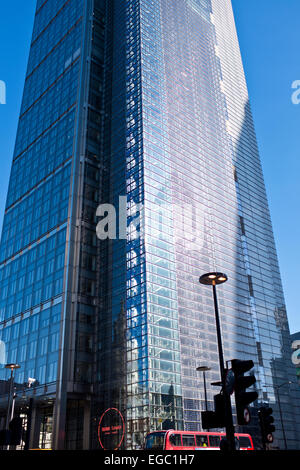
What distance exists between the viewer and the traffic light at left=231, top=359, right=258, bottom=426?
→ 8.11m

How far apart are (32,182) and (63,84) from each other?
732 inches

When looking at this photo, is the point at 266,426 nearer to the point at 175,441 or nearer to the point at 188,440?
the point at 175,441

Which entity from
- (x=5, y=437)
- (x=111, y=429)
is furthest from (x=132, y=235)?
(x=5, y=437)

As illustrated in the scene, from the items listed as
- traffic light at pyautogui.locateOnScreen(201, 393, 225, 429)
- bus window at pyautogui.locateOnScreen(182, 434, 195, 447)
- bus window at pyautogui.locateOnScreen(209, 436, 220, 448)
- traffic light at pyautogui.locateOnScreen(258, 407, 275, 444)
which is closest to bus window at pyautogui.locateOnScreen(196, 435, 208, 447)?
bus window at pyautogui.locateOnScreen(209, 436, 220, 448)

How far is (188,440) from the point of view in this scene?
24.1 meters

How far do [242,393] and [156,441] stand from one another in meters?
18.1

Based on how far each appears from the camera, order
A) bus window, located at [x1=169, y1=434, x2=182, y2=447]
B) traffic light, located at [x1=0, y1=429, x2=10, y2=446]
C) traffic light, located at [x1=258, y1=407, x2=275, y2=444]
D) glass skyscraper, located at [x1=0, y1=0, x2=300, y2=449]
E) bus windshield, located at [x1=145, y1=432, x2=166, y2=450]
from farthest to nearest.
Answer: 1. glass skyscraper, located at [x1=0, y1=0, x2=300, y2=449]
2. bus windshield, located at [x1=145, y1=432, x2=166, y2=450]
3. bus window, located at [x1=169, y1=434, x2=182, y2=447]
4. traffic light, located at [x1=258, y1=407, x2=275, y2=444]
5. traffic light, located at [x1=0, y1=429, x2=10, y2=446]

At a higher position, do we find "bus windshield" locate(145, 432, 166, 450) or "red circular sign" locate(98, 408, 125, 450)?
"red circular sign" locate(98, 408, 125, 450)

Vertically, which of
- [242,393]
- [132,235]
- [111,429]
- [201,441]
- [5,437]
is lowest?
[5,437]

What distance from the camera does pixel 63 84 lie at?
76.5m

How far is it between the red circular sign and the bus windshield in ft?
67.1

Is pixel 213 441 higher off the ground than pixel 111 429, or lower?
lower

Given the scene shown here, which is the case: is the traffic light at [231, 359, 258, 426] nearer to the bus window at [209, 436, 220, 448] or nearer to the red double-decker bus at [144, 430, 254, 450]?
the red double-decker bus at [144, 430, 254, 450]

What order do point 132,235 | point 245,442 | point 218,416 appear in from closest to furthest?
point 218,416, point 245,442, point 132,235
